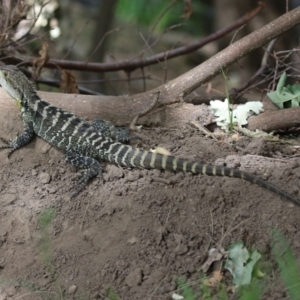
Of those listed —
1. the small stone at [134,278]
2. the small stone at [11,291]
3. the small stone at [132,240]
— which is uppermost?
the small stone at [132,240]

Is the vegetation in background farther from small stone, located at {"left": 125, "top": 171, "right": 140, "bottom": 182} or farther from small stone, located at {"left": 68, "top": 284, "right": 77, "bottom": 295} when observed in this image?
small stone, located at {"left": 68, "top": 284, "right": 77, "bottom": 295}

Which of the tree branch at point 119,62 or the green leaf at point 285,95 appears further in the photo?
the tree branch at point 119,62

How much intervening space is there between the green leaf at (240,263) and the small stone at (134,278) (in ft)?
2.07

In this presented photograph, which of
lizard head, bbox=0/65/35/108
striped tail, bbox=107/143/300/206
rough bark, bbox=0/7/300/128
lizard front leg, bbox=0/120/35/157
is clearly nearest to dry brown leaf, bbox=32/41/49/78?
lizard head, bbox=0/65/35/108

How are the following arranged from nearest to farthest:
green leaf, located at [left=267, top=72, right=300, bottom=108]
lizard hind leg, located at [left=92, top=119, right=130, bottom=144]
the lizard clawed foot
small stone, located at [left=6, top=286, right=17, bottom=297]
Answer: small stone, located at [left=6, top=286, right=17, bottom=297], the lizard clawed foot, lizard hind leg, located at [left=92, top=119, right=130, bottom=144], green leaf, located at [left=267, top=72, right=300, bottom=108]

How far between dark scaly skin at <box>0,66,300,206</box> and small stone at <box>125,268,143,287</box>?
940mm

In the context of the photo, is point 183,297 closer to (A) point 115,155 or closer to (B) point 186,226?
(B) point 186,226

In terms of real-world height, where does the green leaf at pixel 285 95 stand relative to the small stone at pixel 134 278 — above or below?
above

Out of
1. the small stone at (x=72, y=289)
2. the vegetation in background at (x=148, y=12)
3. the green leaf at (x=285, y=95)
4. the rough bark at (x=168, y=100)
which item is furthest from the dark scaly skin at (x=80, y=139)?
the vegetation in background at (x=148, y=12)

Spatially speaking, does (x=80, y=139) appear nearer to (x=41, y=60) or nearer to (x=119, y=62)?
(x=41, y=60)

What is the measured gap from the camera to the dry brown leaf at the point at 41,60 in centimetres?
590

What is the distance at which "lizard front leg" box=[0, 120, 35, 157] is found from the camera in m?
4.86

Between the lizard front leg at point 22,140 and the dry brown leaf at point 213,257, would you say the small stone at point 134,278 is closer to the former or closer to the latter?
the dry brown leaf at point 213,257

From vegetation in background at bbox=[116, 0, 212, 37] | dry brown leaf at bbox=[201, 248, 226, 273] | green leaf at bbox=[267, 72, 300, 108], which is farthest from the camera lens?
vegetation in background at bbox=[116, 0, 212, 37]
